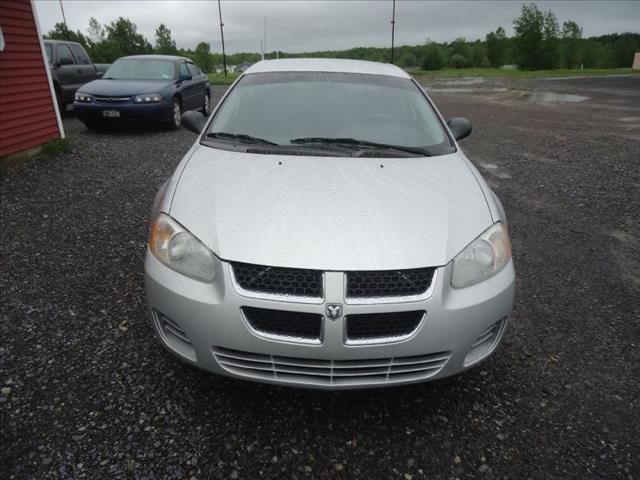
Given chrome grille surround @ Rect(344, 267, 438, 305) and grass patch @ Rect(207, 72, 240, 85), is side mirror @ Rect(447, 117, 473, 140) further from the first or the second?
grass patch @ Rect(207, 72, 240, 85)

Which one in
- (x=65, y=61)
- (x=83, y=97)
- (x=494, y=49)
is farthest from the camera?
(x=494, y=49)

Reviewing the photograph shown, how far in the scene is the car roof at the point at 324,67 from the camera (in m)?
3.69

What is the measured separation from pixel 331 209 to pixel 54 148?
278 inches

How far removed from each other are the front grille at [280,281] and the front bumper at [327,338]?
0.15 ft

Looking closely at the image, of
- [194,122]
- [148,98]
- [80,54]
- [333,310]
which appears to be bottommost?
[333,310]

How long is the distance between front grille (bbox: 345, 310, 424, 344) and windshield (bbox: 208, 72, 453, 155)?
139cm

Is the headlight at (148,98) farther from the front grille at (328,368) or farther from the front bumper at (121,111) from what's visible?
the front grille at (328,368)

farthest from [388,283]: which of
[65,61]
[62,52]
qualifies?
[62,52]

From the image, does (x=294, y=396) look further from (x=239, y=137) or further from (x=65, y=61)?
(x=65, y=61)

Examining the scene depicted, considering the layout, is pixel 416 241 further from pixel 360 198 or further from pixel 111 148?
pixel 111 148

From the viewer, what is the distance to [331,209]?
2213mm

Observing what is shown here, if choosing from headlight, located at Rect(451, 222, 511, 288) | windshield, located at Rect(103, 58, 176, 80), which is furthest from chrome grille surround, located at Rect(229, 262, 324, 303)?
windshield, located at Rect(103, 58, 176, 80)

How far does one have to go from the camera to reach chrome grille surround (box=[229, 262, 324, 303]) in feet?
6.20

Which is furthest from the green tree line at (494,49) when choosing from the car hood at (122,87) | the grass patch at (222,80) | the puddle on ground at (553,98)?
the car hood at (122,87)
